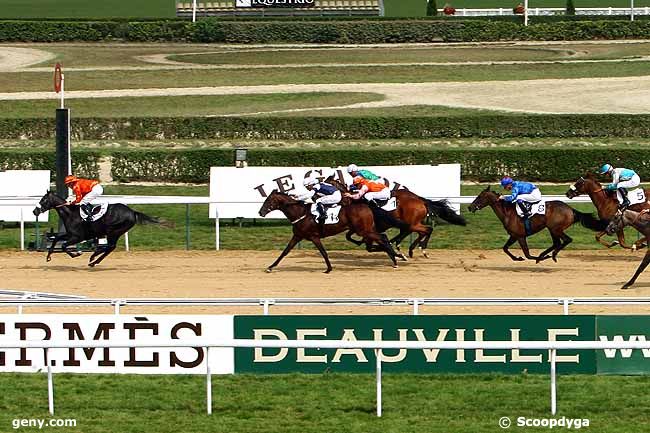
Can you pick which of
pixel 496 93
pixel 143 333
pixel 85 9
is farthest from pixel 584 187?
pixel 85 9

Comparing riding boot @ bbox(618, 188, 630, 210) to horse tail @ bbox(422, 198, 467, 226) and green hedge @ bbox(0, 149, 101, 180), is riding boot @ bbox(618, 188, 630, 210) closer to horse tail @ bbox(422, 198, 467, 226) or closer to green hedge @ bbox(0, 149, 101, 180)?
horse tail @ bbox(422, 198, 467, 226)

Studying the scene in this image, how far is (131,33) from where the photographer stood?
4862 centimetres

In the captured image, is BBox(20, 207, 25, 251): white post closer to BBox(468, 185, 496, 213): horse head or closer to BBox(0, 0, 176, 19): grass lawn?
BBox(468, 185, 496, 213): horse head

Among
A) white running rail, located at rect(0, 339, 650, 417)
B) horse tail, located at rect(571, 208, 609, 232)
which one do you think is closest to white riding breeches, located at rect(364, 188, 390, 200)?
horse tail, located at rect(571, 208, 609, 232)

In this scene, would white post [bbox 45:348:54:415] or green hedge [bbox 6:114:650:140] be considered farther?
green hedge [bbox 6:114:650:140]

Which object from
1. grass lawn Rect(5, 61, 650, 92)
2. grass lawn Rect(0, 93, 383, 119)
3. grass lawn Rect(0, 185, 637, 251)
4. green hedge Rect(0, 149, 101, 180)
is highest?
grass lawn Rect(5, 61, 650, 92)

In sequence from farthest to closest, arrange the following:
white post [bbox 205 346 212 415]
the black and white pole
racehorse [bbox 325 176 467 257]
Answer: the black and white pole → racehorse [bbox 325 176 467 257] → white post [bbox 205 346 212 415]

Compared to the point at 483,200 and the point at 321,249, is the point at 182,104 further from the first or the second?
the point at 321,249

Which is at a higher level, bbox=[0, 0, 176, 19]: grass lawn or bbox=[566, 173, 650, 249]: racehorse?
bbox=[0, 0, 176, 19]: grass lawn

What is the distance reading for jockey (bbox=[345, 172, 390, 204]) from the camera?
17469 millimetres

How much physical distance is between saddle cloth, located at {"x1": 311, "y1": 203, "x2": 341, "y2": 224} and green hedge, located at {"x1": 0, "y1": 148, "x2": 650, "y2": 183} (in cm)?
718

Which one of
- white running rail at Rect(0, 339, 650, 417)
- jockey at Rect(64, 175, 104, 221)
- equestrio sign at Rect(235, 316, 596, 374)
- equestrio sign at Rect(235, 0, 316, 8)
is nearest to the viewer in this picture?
white running rail at Rect(0, 339, 650, 417)

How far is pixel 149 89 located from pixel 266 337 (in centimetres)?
2881

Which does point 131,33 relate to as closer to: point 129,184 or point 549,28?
point 549,28
